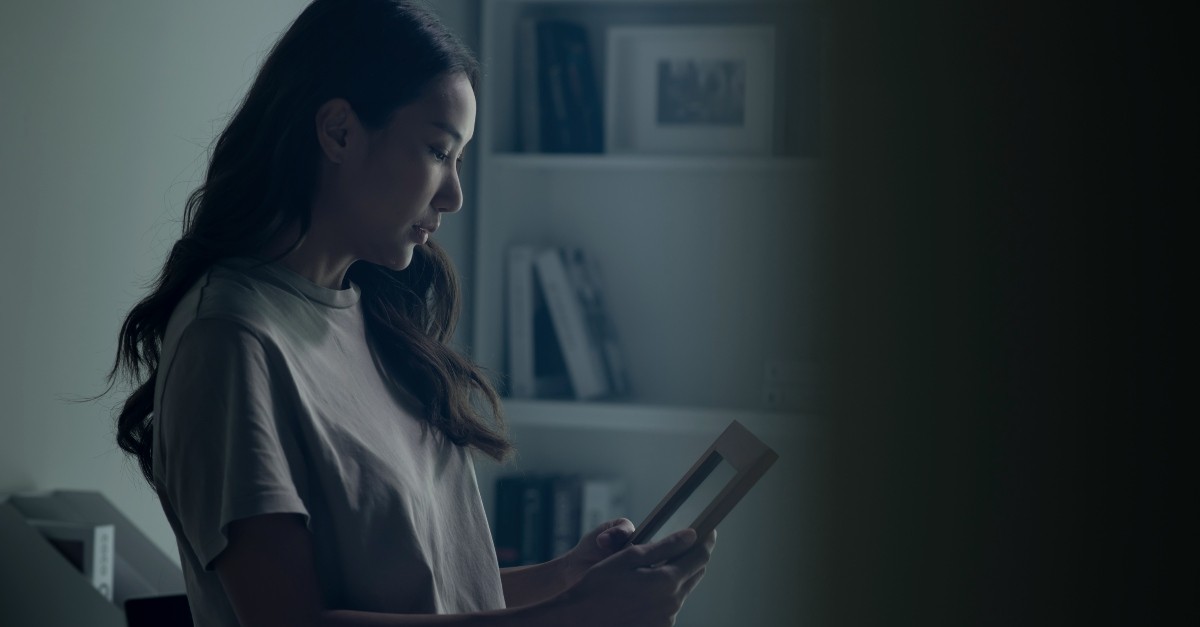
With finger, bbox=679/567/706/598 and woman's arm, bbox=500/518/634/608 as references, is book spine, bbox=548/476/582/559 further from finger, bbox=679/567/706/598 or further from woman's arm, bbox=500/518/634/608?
finger, bbox=679/567/706/598

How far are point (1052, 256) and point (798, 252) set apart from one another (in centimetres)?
16

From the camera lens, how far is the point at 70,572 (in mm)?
1118

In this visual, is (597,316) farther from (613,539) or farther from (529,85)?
(613,539)

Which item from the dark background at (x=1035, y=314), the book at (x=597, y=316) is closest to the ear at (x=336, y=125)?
the dark background at (x=1035, y=314)

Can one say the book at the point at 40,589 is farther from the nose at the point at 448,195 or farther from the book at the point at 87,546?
the nose at the point at 448,195

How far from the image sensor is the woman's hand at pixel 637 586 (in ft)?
Answer: 2.33

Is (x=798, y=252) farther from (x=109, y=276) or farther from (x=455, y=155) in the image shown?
(x=109, y=276)

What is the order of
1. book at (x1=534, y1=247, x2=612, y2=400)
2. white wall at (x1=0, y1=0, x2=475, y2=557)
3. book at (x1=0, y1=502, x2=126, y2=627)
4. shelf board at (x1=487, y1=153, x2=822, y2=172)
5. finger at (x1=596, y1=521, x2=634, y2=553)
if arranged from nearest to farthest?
finger at (x1=596, y1=521, x2=634, y2=553), book at (x1=0, y1=502, x2=126, y2=627), white wall at (x1=0, y1=0, x2=475, y2=557), shelf board at (x1=487, y1=153, x2=822, y2=172), book at (x1=534, y1=247, x2=612, y2=400)

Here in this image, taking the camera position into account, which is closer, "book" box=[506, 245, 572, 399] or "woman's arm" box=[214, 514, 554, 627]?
"woman's arm" box=[214, 514, 554, 627]

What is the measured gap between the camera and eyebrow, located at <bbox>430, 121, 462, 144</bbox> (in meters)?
0.78

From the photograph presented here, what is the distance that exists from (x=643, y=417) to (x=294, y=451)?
53.5 inches

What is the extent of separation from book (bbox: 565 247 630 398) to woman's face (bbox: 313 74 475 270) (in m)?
1.28

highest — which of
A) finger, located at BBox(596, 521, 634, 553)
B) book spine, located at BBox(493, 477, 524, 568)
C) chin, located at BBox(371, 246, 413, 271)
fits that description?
chin, located at BBox(371, 246, 413, 271)

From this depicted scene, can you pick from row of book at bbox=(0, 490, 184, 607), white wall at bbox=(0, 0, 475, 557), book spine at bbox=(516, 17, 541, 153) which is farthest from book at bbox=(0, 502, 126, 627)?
book spine at bbox=(516, 17, 541, 153)
